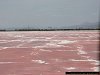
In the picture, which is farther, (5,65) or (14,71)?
(5,65)

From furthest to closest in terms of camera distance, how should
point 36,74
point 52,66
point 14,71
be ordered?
point 52,66 → point 14,71 → point 36,74

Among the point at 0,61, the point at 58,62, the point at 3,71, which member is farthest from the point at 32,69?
the point at 0,61

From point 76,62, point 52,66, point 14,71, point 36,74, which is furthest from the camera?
point 76,62

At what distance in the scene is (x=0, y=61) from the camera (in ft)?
39.3

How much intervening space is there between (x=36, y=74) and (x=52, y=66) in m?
1.59

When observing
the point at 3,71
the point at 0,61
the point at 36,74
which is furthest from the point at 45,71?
the point at 0,61

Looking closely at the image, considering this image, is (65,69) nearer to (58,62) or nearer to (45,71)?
(45,71)

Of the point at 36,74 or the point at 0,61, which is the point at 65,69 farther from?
the point at 0,61

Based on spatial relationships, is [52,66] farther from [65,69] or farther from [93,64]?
[93,64]

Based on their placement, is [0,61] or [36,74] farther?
[0,61]

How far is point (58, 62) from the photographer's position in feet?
37.3

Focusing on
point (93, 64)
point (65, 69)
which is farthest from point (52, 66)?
point (93, 64)

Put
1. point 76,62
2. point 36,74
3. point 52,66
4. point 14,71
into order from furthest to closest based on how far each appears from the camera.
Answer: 1. point 76,62
2. point 52,66
3. point 14,71
4. point 36,74

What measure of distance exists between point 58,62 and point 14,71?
241 cm
